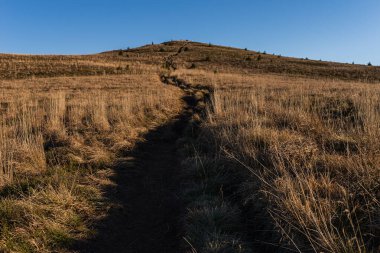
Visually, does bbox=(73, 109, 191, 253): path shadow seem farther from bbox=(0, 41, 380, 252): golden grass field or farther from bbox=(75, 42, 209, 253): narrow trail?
bbox=(0, 41, 380, 252): golden grass field

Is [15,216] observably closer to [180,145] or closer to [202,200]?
[202,200]

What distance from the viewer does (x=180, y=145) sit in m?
8.40

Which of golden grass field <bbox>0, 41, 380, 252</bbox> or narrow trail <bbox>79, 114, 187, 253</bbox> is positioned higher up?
golden grass field <bbox>0, 41, 380, 252</bbox>

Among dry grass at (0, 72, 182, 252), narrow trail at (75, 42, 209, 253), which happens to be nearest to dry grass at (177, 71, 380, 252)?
narrow trail at (75, 42, 209, 253)

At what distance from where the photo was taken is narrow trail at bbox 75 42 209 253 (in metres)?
4.14

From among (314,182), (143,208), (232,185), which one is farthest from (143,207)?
(314,182)

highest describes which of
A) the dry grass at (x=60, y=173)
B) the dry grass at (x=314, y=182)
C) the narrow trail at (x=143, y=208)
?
the dry grass at (x=314, y=182)

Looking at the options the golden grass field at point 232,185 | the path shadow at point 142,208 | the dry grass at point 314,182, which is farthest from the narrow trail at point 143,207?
the dry grass at point 314,182

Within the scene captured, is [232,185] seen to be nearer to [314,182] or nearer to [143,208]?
[143,208]

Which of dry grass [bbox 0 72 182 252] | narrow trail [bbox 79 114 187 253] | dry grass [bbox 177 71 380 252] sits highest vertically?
dry grass [bbox 177 71 380 252]

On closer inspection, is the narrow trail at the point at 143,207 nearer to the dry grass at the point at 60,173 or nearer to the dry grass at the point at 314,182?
the dry grass at the point at 60,173

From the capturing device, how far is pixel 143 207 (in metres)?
5.11

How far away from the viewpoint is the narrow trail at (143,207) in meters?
4.14

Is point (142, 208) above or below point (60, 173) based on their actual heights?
below
